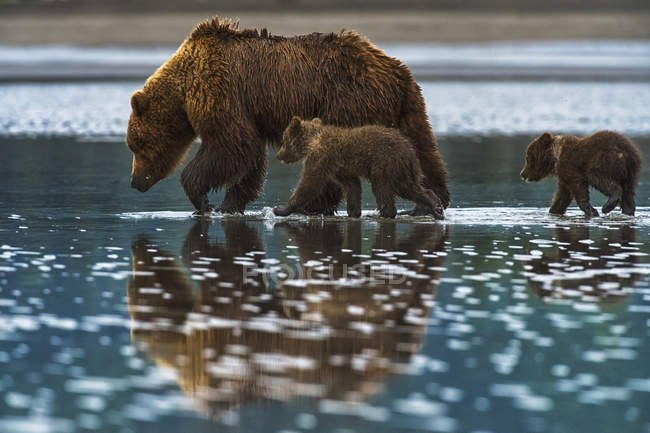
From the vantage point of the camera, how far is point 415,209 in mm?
9750

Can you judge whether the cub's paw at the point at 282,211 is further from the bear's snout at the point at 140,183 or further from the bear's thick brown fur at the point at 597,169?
the bear's thick brown fur at the point at 597,169

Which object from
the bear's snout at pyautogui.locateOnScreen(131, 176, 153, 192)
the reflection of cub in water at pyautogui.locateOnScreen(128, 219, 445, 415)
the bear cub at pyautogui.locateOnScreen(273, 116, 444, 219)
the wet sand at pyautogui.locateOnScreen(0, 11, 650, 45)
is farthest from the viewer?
the wet sand at pyautogui.locateOnScreen(0, 11, 650, 45)

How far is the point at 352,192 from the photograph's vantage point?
31.3 feet

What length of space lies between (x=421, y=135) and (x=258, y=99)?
1.23 m

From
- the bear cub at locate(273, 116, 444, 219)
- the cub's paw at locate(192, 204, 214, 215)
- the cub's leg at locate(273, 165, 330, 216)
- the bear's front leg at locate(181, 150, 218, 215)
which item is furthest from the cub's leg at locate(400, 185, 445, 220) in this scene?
the cub's paw at locate(192, 204, 214, 215)

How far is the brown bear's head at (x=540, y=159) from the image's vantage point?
989cm

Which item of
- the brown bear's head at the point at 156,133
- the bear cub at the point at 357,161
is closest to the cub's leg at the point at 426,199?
the bear cub at the point at 357,161

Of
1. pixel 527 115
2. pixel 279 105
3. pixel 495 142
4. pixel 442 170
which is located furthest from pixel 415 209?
pixel 527 115

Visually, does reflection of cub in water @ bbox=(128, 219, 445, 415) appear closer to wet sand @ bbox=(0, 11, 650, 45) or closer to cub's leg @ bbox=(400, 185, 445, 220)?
cub's leg @ bbox=(400, 185, 445, 220)

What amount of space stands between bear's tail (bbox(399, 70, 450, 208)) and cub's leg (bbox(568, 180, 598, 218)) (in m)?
0.97

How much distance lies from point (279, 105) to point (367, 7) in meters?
45.7

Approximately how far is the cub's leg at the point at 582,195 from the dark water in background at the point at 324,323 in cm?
16

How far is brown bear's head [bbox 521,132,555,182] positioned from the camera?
989 centimetres

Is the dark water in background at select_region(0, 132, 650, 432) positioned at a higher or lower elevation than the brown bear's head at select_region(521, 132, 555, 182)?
lower
